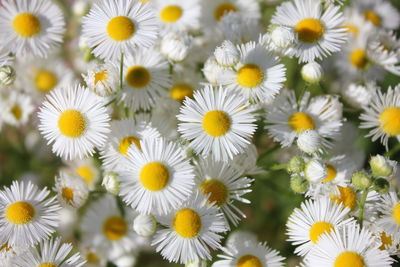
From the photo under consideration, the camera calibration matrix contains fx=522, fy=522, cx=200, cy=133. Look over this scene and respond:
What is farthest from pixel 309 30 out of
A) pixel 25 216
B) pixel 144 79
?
pixel 25 216

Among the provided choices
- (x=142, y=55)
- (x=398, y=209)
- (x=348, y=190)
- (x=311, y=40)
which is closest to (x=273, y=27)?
(x=311, y=40)

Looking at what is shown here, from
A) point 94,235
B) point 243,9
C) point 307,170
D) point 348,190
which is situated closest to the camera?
point 307,170

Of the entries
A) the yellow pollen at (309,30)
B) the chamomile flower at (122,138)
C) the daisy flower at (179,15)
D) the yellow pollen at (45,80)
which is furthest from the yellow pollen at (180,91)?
the yellow pollen at (45,80)

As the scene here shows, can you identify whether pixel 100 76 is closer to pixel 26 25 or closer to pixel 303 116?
pixel 26 25

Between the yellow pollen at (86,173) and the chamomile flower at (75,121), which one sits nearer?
the chamomile flower at (75,121)

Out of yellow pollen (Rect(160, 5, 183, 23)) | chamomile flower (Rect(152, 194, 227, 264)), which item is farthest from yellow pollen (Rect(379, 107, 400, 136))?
yellow pollen (Rect(160, 5, 183, 23))

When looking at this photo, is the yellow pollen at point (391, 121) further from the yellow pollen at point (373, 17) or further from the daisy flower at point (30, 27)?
the daisy flower at point (30, 27)

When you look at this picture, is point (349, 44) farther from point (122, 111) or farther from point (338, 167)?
point (122, 111)
